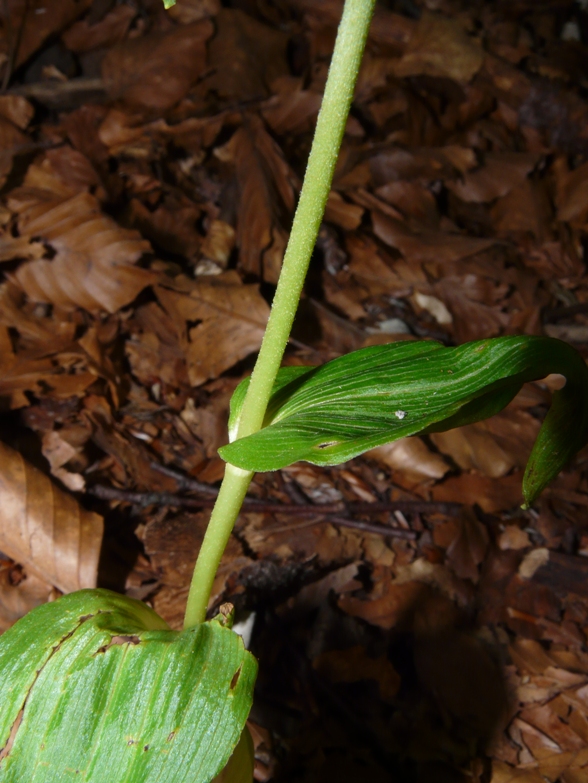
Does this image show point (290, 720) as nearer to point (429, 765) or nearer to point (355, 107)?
point (429, 765)

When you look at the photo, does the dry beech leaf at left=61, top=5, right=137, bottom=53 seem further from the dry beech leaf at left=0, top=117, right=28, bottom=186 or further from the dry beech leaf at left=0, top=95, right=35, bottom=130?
the dry beech leaf at left=0, top=117, right=28, bottom=186

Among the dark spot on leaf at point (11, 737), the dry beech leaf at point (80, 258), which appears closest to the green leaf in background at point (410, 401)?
the dark spot on leaf at point (11, 737)

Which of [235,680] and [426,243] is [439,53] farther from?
[235,680]

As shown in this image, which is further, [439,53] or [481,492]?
[439,53]

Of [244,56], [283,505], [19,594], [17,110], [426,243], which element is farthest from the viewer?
[244,56]

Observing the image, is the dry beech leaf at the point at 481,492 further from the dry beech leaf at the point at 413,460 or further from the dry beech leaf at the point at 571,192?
the dry beech leaf at the point at 571,192

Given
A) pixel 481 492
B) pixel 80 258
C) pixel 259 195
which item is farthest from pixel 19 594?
pixel 259 195

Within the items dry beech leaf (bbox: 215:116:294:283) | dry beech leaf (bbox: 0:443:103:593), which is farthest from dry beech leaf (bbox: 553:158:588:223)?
dry beech leaf (bbox: 0:443:103:593)
